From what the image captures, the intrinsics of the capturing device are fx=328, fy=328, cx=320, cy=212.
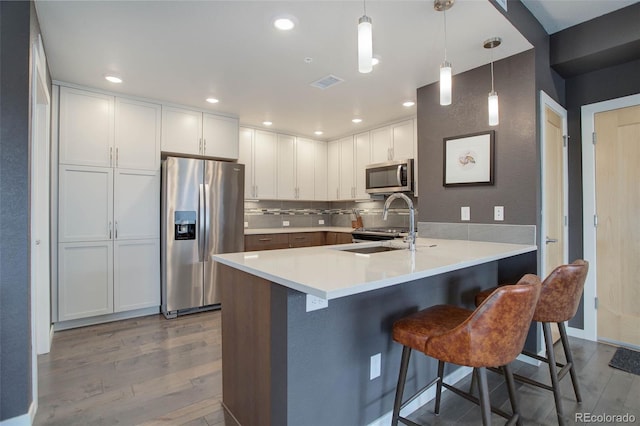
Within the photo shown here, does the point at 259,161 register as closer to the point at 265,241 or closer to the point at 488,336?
the point at 265,241

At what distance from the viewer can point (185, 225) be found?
3.58 meters

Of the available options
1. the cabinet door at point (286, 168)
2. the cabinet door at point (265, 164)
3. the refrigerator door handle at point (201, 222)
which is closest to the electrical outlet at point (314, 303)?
the refrigerator door handle at point (201, 222)

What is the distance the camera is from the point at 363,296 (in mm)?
1638

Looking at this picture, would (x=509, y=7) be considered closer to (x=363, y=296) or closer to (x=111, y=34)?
(x=363, y=296)

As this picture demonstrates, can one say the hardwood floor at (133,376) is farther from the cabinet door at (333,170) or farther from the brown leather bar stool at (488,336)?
the cabinet door at (333,170)

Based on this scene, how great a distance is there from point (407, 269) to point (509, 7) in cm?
188

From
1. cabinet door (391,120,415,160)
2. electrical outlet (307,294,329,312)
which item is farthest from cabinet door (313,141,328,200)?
electrical outlet (307,294,329,312)

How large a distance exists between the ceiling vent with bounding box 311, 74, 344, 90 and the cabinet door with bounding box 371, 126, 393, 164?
4.90ft

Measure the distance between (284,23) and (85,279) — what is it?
2.98 meters

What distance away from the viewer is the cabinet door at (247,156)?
4.48 meters

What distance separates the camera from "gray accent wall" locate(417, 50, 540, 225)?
2.42m

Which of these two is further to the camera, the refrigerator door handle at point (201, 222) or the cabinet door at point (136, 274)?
the refrigerator door handle at point (201, 222)

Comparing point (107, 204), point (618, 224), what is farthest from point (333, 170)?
point (618, 224)

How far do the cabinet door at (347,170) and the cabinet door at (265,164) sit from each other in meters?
1.03
